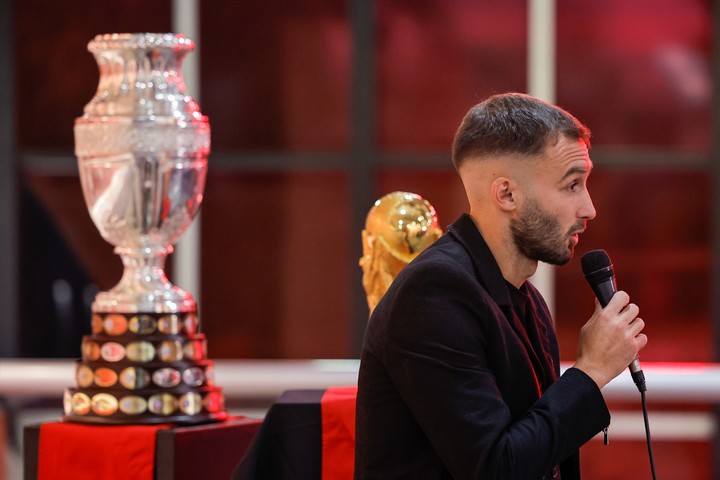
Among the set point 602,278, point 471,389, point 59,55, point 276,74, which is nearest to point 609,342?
point 602,278

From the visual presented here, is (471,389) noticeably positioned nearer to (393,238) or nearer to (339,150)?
(393,238)

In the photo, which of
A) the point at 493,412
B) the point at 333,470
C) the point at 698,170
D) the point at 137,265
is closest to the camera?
the point at 493,412

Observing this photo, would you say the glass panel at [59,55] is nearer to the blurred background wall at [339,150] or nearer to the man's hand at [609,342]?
the blurred background wall at [339,150]

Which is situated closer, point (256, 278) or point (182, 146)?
point (182, 146)

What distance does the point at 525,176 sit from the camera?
1735mm

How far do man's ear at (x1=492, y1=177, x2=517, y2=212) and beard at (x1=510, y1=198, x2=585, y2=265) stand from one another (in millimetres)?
21

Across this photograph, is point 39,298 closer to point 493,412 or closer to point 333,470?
point 333,470

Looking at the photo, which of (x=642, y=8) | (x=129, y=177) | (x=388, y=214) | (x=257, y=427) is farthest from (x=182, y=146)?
(x=642, y=8)

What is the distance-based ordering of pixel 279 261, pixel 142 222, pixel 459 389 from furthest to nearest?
pixel 279 261 → pixel 142 222 → pixel 459 389

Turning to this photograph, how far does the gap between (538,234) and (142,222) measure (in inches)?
36.3

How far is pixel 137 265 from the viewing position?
240 cm

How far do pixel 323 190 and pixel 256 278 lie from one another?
434mm

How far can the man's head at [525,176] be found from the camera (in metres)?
1.74

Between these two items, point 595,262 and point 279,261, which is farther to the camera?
point 279,261
